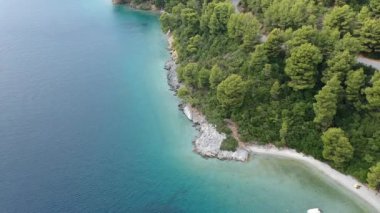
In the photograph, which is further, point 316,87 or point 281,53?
point 281,53

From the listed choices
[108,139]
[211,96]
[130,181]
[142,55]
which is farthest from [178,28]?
[130,181]

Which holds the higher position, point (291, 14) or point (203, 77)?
point (291, 14)

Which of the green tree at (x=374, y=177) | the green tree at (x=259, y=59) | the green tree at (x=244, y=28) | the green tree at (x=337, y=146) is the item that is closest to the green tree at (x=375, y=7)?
the green tree at (x=244, y=28)

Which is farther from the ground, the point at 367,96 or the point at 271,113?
the point at 367,96

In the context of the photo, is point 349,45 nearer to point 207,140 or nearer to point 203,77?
point 203,77

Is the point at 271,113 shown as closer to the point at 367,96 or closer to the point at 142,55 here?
the point at 367,96

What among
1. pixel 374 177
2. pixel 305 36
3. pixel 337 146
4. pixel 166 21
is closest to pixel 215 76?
pixel 305 36

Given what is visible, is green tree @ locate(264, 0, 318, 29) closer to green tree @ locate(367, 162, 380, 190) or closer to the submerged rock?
Result: the submerged rock
